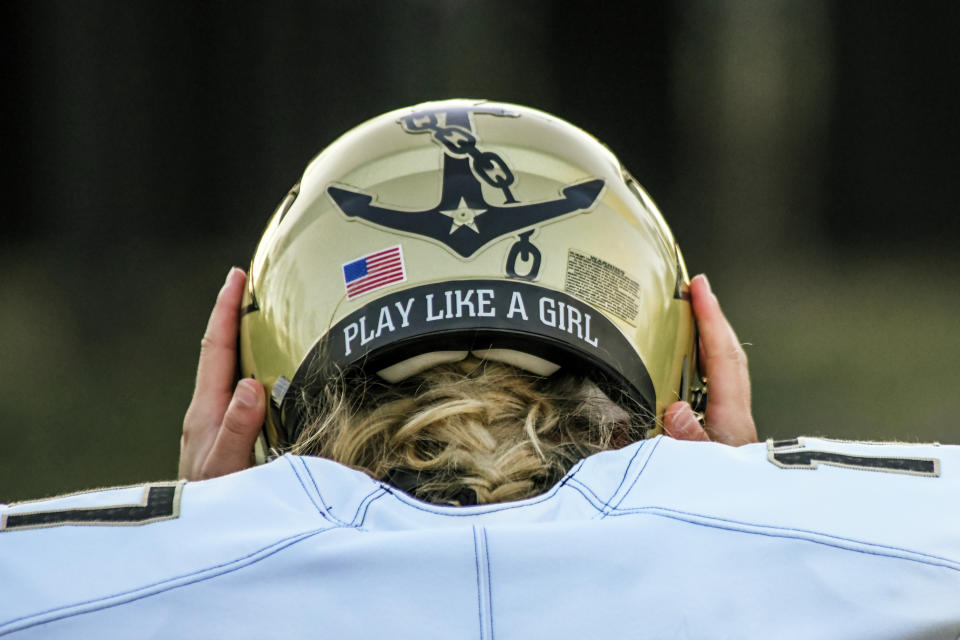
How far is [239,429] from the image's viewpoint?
4.69 ft

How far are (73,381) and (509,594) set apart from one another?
18.8 feet

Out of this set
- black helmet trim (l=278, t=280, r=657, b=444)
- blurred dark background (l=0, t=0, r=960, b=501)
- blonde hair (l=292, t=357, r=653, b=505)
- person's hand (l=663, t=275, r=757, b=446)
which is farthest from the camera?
blurred dark background (l=0, t=0, r=960, b=501)

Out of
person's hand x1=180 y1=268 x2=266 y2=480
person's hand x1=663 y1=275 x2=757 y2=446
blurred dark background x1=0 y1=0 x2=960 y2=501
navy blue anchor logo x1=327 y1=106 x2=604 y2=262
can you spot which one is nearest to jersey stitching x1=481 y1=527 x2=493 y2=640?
navy blue anchor logo x1=327 y1=106 x2=604 y2=262

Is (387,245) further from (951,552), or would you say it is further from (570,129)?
(951,552)

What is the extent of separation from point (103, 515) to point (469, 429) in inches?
15.7

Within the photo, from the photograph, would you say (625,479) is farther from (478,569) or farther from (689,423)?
(689,423)

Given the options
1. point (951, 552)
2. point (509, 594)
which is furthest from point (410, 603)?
point (951, 552)

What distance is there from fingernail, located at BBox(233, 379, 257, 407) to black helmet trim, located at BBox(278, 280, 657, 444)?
6 centimetres

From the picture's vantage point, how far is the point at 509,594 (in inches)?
33.5

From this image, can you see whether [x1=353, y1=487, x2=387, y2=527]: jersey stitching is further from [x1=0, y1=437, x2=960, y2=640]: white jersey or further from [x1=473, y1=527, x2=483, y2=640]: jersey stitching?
[x1=473, y1=527, x2=483, y2=640]: jersey stitching

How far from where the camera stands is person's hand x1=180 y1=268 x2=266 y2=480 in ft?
4.73

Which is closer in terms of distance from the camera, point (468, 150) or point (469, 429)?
point (469, 429)

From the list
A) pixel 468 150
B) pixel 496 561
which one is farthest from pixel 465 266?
pixel 496 561

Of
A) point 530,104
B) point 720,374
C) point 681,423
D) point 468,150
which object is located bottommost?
point 681,423
